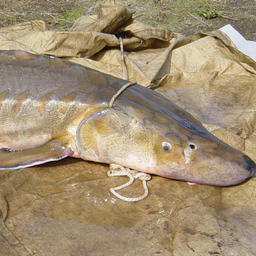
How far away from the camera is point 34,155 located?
257cm

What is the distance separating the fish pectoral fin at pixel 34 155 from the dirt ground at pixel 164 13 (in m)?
3.41

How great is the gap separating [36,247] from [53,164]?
766 mm

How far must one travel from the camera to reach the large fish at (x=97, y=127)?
2.50 m

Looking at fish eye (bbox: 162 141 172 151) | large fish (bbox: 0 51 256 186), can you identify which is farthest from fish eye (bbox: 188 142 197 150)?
fish eye (bbox: 162 141 172 151)

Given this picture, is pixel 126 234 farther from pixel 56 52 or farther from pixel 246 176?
pixel 56 52

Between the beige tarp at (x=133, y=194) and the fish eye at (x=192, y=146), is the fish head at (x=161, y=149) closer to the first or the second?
the fish eye at (x=192, y=146)

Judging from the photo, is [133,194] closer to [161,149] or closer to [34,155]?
[161,149]

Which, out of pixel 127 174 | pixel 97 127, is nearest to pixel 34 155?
pixel 97 127

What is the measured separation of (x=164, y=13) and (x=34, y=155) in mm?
4537

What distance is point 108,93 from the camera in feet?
8.91

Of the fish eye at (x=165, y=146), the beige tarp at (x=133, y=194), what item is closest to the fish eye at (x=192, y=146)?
the fish eye at (x=165, y=146)

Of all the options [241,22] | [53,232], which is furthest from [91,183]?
[241,22]

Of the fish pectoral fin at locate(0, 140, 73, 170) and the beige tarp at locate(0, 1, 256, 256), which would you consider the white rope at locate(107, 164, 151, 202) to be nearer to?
the beige tarp at locate(0, 1, 256, 256)

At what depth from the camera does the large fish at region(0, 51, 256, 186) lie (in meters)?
2.50
